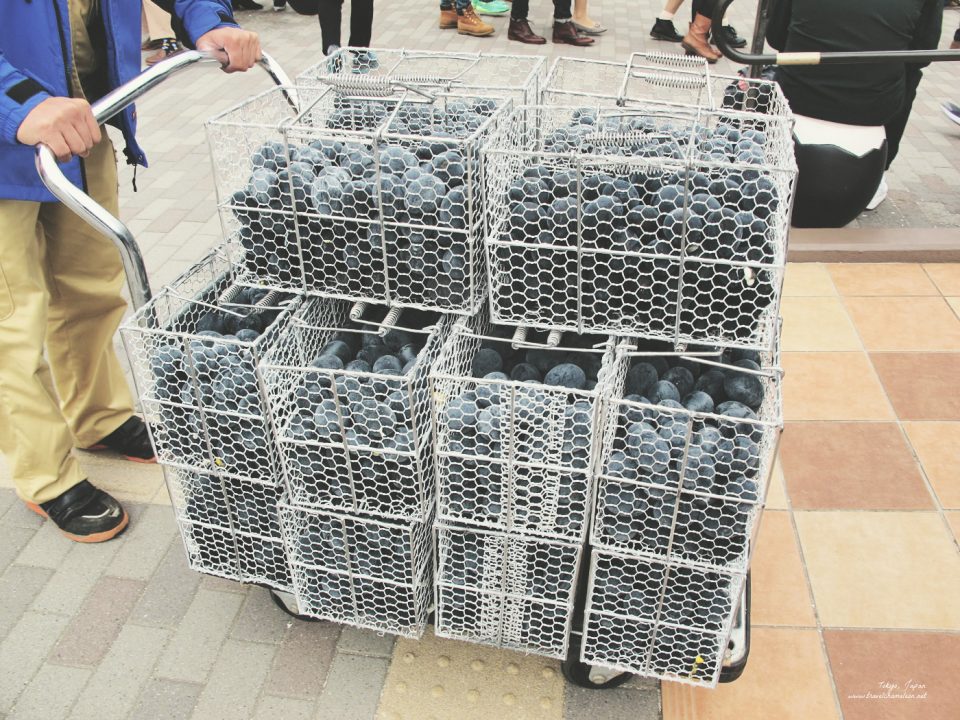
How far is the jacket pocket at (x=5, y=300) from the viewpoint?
81.5 inches

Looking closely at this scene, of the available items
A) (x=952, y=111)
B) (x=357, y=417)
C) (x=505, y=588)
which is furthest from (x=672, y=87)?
(x=952, y=111)

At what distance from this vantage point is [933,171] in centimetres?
484

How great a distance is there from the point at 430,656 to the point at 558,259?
1154 mm

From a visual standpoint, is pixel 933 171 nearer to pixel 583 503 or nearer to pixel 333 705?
pixel 583 503

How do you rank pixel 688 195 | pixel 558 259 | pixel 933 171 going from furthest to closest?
pixel 933 171 < pixel 558 259 < pixel 688 195

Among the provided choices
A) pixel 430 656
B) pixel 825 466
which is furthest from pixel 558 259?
pixel 825 466

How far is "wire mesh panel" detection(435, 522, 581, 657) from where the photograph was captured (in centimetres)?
177

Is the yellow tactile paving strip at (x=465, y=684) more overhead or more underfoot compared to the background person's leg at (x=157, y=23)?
more underfoot

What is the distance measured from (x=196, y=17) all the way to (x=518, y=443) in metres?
1.55

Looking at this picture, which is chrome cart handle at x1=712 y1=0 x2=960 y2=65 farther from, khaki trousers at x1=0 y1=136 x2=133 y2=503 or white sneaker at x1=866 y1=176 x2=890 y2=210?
khaki trousers at x1=0 y1=136 x2=133 y2=503

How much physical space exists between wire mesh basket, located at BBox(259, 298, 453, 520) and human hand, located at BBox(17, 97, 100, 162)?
615 mm

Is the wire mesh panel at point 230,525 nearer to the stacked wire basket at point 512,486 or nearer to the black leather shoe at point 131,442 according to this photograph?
the stacked wire basket at point 512,486

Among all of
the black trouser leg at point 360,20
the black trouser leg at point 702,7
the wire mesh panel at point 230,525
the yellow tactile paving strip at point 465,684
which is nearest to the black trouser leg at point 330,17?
the black trouser leg at point 360,20

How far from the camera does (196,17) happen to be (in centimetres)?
220
